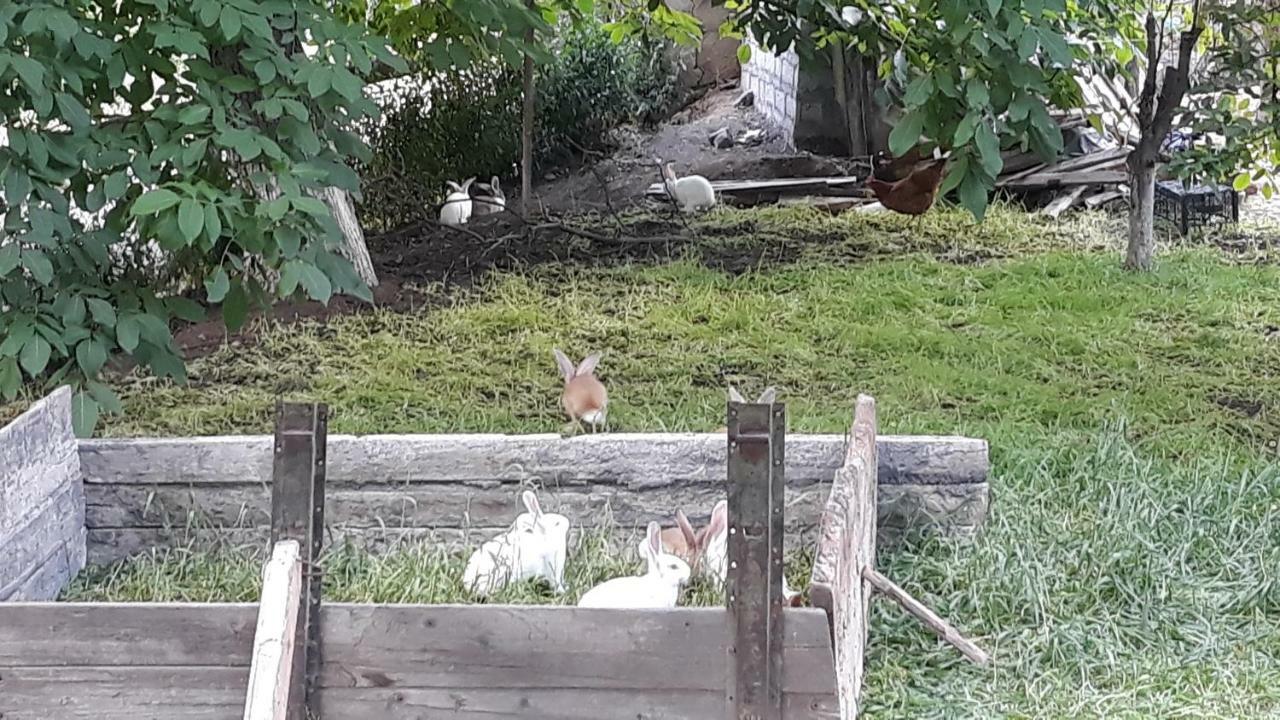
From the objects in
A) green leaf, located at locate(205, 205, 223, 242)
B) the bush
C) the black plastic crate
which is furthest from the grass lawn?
the bush

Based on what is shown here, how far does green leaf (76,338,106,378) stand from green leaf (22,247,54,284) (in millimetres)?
220

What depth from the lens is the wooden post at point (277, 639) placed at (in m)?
2.13

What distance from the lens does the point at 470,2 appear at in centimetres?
430

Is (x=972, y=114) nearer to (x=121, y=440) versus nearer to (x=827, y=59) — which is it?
(x=121, y=440)

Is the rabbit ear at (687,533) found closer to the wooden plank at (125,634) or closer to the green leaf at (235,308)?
the wooden plank at (125,634)

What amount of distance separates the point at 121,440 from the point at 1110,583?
2.75 meters

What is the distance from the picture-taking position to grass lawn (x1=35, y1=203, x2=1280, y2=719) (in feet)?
10.5

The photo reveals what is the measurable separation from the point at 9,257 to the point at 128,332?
38 centimetres

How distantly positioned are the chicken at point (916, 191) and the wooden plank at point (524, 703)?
270 inches

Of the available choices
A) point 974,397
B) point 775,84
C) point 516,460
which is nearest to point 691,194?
point 775,84

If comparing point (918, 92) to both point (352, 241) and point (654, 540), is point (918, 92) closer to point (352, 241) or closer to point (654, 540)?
point (654, 540)

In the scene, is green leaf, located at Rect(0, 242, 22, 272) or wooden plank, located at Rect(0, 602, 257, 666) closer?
wooden plank, located at Rect(0, 602, 257, 666)

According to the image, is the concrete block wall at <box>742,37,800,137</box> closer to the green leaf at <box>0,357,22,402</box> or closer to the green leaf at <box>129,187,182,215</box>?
Answer: the green leaf at <box>129,187,182,215</box>

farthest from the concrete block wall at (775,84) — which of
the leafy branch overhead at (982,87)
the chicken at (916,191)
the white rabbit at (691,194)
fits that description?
the leafy branch overhead at (982,87)
